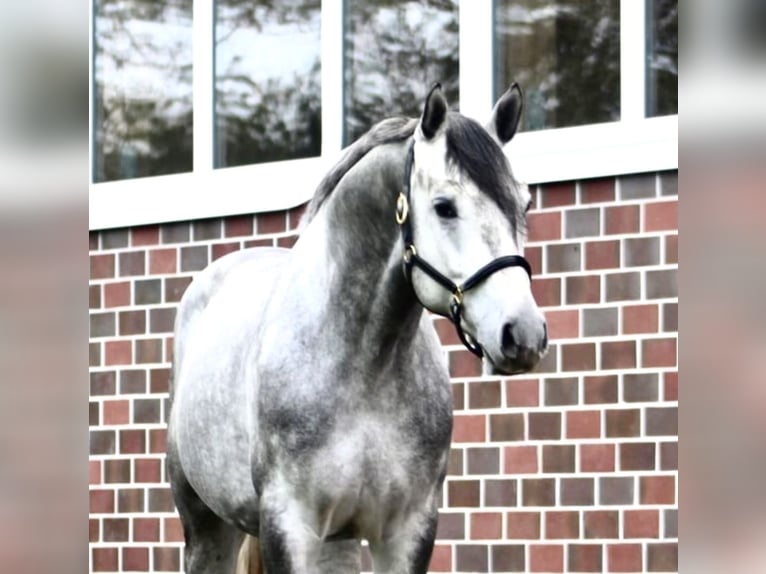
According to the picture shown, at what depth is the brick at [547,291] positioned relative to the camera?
20.4ft

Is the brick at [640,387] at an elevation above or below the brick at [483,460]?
above

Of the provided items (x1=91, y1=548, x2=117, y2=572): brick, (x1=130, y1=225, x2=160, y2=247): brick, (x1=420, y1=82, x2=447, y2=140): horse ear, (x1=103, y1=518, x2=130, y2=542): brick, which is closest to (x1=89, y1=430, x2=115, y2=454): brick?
(x1=103, y1=518, x2=130, y2=542): brick

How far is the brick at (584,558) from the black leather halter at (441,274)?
2.84 metres

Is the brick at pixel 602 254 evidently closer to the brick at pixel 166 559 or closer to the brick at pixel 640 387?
the brick at pixel 640 387

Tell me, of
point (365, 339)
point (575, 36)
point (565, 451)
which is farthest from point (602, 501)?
point (365, 339)

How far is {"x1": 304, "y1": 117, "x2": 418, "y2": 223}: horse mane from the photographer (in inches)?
141

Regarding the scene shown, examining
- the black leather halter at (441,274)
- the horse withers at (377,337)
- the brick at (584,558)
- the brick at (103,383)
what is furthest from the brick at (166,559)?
the black leather halter at (441,274)

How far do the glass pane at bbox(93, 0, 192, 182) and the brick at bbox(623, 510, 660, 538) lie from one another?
3.06 metres

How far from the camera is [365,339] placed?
363cm

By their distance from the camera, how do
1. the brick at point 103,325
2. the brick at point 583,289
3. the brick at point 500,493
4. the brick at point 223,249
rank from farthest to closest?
the brick at point 103,325, the brick at point 223,249, the brick at point 500,493, the brick at point 583,289

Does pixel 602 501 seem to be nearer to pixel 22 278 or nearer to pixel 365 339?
pixel 365 339

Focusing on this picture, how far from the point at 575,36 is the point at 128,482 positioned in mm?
3186

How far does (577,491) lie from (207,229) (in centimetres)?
235

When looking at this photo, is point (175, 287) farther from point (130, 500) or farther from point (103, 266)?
point (130, 500)
